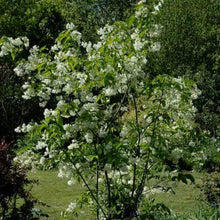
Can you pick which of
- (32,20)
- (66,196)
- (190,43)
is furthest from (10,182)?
(32,20)

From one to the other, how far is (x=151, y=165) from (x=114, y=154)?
2.11ft

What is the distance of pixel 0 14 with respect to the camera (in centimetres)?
1455

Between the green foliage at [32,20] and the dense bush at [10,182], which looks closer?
the dense bush at [10,182]

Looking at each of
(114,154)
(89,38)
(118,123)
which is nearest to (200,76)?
(89,38)

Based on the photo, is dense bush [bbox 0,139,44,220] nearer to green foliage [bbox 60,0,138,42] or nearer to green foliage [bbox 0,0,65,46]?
green foliage [bbox 0,0,65,46]

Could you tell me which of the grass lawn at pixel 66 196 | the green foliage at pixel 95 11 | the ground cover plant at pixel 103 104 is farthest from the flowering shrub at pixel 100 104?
the green foliage at pixel 95 11

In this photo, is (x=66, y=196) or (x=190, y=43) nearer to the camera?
(x=66, y=196)

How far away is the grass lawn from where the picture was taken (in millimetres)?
5561

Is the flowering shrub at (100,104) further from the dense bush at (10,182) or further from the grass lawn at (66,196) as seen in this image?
the grass lawn at (66,196)

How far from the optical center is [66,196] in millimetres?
6547

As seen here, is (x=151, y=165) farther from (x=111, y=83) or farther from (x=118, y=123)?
(x=111, y=83)

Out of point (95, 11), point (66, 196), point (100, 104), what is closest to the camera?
point (100, 104)

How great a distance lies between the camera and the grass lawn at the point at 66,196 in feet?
18.2

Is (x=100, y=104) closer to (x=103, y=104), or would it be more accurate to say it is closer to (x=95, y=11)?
(x=103, y=104)
